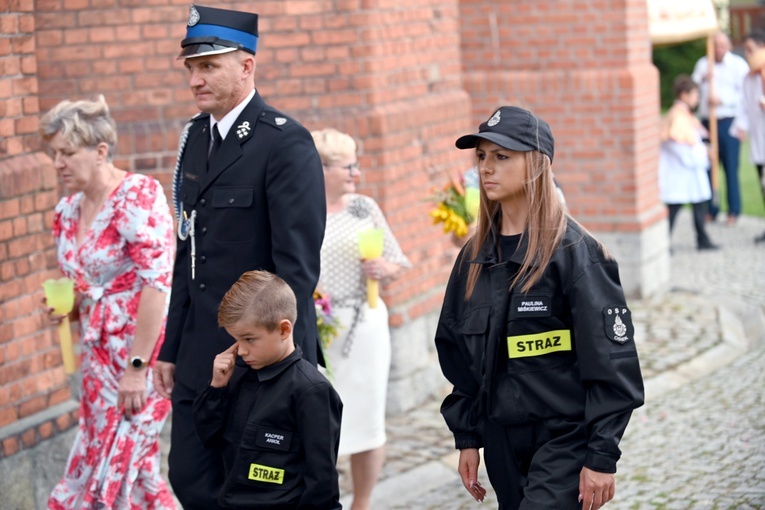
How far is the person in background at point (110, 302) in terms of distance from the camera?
17.7 feet

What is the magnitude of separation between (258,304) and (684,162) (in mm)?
10804

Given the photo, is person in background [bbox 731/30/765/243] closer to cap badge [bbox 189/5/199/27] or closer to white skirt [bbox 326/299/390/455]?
white skirt [bbox 326/299/390/455]

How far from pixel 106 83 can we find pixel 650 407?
13.1 feet

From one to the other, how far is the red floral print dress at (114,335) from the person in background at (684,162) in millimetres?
9550

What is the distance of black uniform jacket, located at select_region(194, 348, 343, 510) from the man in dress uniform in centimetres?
36

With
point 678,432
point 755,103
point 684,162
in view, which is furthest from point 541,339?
point 755,103

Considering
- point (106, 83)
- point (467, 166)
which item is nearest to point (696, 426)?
point (467, 166)

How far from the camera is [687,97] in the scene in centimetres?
1420

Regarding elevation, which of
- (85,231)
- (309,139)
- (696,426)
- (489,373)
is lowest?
(696,426)

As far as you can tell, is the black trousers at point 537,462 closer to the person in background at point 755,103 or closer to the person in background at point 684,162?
the person in background at point 684,162

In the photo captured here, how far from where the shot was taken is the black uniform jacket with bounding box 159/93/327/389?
4.46m

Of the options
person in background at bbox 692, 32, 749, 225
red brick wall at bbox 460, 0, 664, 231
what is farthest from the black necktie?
person in background at bbox 692, 32, 749, 225

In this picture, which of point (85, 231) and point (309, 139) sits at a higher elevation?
point (309, 139)

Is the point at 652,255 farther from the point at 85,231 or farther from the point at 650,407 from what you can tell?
the point at 85,231
